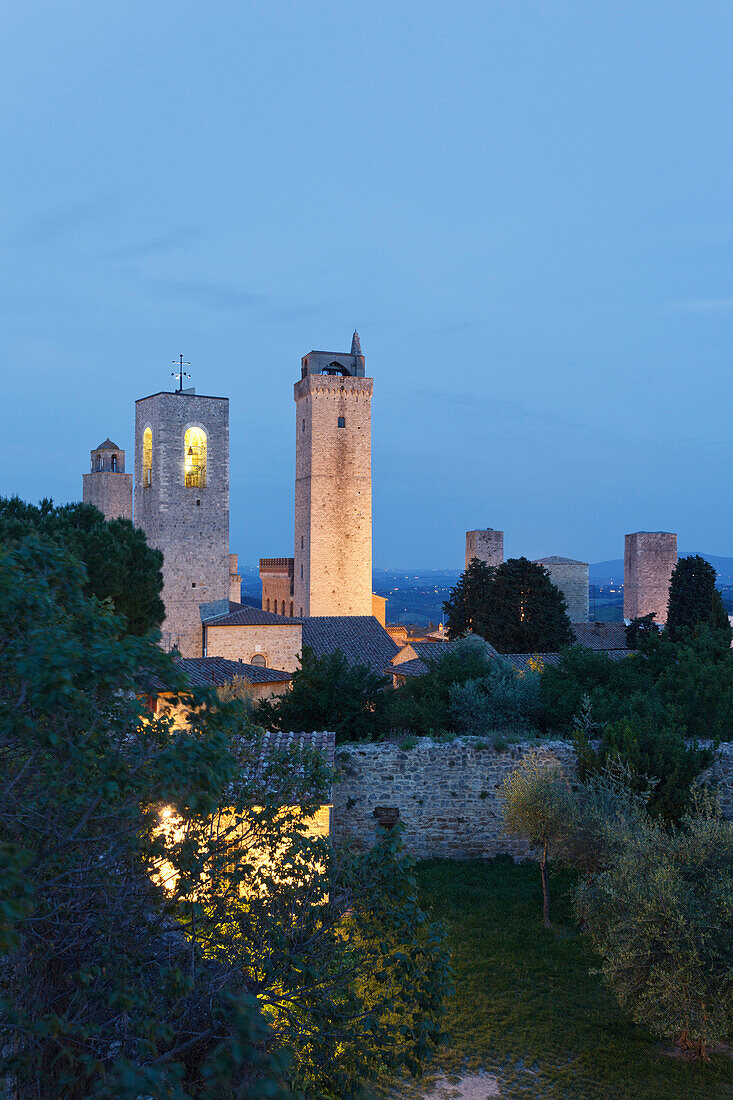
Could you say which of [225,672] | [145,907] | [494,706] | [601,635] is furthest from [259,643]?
[145,907]

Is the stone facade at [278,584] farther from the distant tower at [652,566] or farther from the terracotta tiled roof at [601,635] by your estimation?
the distant tower at [652,566]

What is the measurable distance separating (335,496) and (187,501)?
12.0 metres

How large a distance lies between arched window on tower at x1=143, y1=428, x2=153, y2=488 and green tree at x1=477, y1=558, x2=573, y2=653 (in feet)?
50.2

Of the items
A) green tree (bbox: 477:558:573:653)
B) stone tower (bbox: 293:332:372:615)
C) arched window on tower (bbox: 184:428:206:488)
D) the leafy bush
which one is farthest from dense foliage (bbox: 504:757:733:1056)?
stone tower (bbox: 293:332:372:615)

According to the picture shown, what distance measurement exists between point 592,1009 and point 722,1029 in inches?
62.0

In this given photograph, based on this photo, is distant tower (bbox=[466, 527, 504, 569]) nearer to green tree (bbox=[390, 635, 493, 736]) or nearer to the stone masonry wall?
green tree (bbox=[390, 635, 493, 736])

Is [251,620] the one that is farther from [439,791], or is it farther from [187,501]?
[439,791]

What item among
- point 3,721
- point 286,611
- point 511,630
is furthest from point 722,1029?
point 286,611

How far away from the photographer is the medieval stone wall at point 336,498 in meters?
41.7


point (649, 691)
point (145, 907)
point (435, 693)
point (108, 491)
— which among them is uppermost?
point (108, 491)

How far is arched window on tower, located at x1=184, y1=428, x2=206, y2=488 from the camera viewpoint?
32.4 meters

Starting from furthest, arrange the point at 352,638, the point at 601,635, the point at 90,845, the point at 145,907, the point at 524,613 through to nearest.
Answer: the point at 601,635, the point at 524,613, the point at 352,638, the point at 90,845, the point at 145,907

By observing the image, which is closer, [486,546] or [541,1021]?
[541,1021]

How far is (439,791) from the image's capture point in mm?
12898
